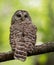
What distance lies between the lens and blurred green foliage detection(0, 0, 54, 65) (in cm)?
632

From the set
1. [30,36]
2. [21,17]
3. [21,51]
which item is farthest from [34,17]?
[21,51]

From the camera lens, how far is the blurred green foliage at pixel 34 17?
6.32m

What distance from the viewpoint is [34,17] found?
6.89 m

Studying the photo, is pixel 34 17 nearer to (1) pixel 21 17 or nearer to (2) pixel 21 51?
(1) pixel 21 17

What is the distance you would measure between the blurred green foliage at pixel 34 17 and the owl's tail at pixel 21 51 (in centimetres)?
248

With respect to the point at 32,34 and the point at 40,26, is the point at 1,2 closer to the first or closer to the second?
the point at 40,26

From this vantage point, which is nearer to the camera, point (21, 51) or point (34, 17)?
point (21, 51)

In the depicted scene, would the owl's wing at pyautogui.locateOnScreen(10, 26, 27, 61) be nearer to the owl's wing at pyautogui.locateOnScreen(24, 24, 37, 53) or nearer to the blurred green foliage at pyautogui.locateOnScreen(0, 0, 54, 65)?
the owl's wing at pyautogui.locateOnScreen(24, 24, 37, 53)

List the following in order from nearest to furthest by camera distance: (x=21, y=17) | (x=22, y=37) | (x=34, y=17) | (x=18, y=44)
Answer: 1. (x=18, y=44)
2. (x=22, y=37)
3. (x=21, y=17)
4. (x=34, y=17)

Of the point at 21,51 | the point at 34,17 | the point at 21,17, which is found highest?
the point at 21,17

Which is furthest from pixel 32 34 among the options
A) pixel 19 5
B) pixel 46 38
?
pixel 19 5

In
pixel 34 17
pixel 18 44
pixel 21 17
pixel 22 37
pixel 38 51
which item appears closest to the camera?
pixel 38 51

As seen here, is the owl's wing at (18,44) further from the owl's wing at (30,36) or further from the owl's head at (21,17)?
the owl's head at (21,17)

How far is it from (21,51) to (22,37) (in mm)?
284
